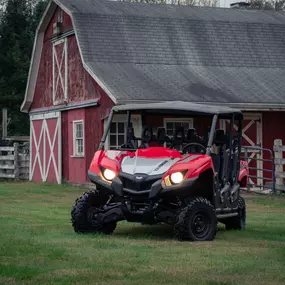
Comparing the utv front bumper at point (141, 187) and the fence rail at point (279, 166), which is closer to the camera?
the utv front bumper at point (141, 187)

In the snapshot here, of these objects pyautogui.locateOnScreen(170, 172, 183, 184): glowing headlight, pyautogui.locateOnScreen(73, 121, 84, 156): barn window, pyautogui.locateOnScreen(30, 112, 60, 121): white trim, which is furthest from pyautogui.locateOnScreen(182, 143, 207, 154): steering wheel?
pyautogui.locateOnScreen(30, 112, 60, 121): white trim

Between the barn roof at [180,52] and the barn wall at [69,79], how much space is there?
31.1 inches

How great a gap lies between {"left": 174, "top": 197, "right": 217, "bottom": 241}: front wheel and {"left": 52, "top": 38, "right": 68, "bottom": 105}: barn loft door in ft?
58.2

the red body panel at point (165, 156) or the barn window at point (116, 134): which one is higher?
the barn window at point (116, 134)

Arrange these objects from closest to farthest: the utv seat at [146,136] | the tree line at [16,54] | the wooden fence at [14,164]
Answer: the utv seat at [146,136] → the wooden fence at [14,164] → the tree line at [16,54]

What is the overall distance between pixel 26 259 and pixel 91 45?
59.4ft

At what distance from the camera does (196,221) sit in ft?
39.9

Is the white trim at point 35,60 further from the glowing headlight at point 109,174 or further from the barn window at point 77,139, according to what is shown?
the glowing headlight at point 109,174

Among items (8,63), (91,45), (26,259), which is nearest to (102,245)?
(26,259)

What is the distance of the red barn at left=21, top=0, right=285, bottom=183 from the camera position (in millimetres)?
26328

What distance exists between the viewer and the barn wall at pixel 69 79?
2764 cm

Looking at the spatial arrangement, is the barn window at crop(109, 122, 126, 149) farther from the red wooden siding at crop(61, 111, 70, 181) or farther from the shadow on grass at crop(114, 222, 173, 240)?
the shadow on grass at crop(114, 222, 173, 240)

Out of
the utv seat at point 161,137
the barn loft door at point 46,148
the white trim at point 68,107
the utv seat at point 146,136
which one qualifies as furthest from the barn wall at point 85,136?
the utv seat at point 161,137

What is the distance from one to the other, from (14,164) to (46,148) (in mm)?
1895
